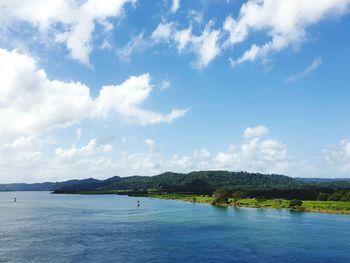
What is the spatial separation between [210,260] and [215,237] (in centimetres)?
2487

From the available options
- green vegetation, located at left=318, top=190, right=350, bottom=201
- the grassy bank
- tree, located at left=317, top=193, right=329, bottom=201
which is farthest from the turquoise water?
tree, located at left=317, top=193, right=329, bottom=201

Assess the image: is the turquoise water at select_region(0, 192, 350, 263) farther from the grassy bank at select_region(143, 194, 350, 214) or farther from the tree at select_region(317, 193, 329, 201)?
the tree at select_region(317, 193, 329, 201)

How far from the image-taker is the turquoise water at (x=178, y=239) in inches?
2894

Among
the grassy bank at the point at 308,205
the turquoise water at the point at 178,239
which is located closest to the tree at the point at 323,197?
the grassy bank at the point at 308,205

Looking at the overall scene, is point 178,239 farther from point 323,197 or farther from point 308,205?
point 323,197

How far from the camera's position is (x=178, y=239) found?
92.4 m

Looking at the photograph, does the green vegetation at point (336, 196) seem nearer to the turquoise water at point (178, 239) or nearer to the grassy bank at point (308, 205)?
the grassy bank at point (308, 205)

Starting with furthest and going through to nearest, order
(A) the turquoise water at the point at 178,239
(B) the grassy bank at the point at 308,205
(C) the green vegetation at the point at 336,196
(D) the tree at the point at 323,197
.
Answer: (D) the tree at the point at 323,197
(C) the green vegetation at the point at 336,196
(B) the grassy bank at the point at 308,205
(A) the turquoise water at the point at 178,239

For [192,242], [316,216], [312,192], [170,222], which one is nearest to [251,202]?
[312,192]

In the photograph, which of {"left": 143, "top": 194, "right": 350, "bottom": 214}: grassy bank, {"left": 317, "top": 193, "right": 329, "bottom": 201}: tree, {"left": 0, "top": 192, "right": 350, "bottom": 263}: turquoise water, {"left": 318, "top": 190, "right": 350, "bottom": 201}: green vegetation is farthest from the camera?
{"left": 317, "top": 193, "right": 329, "bottom": 201}: tree

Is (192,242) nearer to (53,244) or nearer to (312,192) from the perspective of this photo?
(53,244)

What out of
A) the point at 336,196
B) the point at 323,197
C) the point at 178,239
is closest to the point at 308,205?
the point at 336,196

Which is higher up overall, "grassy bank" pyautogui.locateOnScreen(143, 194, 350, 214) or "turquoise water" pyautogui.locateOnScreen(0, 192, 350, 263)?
"grassy bank" pyautogui.locateOnScreen(143, 194, 350, 214)

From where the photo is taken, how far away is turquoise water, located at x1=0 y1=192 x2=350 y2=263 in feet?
241
